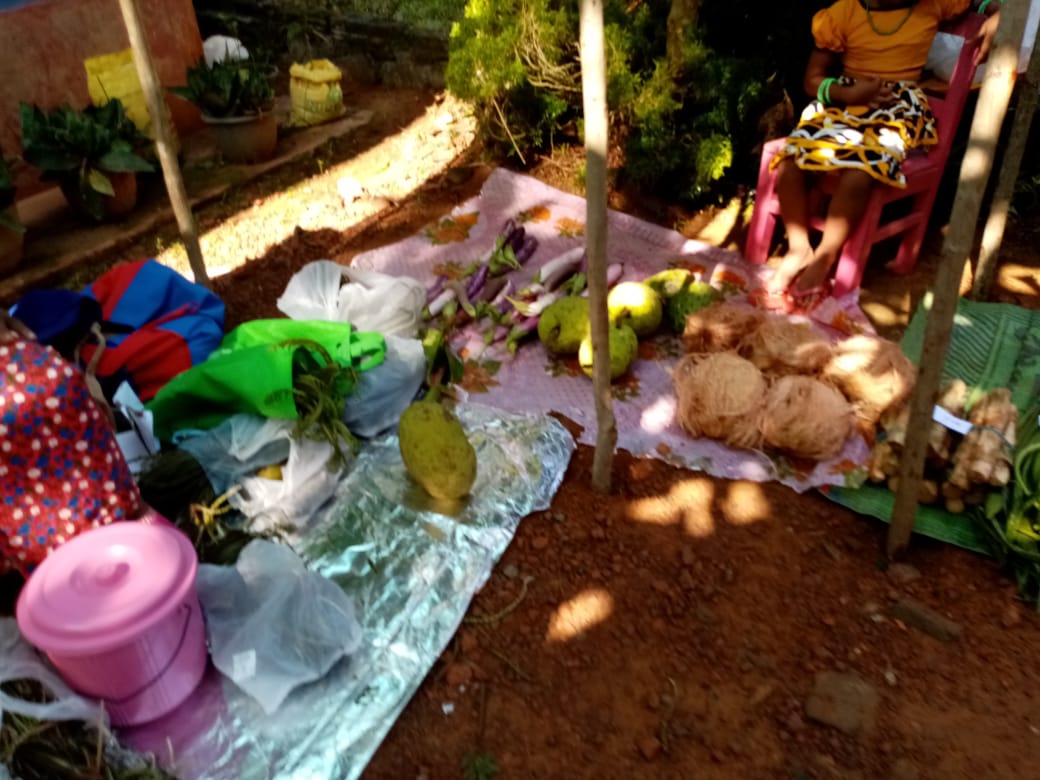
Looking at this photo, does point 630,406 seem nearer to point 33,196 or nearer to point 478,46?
point 478,46

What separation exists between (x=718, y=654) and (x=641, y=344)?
5.06 ft

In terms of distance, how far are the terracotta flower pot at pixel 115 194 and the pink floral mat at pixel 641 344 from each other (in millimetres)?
1856

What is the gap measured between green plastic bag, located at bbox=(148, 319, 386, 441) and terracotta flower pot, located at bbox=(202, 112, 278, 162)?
3004mm

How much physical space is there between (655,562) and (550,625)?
406 mm

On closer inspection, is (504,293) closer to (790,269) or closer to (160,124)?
(790,269)

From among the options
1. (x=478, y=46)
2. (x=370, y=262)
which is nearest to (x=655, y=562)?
(x=370, y=262)

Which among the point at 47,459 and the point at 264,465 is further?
the point at 264,465

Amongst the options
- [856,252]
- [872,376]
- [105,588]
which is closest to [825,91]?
[856,252]

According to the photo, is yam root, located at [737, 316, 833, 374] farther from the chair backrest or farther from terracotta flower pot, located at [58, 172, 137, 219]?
terracotta flower pot, located at [58, 172, 137, 219]

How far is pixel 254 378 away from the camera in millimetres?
2648

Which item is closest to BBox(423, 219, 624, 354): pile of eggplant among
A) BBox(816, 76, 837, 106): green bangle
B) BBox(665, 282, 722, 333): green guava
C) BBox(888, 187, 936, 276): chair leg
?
BBox(665, 282, 722, 333): green guava

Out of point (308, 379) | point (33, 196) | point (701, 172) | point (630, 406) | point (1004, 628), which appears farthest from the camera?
point (33, 196)

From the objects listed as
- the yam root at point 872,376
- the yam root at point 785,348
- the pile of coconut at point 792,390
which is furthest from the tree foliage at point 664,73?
the yam root at point 872,376

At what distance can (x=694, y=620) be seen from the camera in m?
2.28
